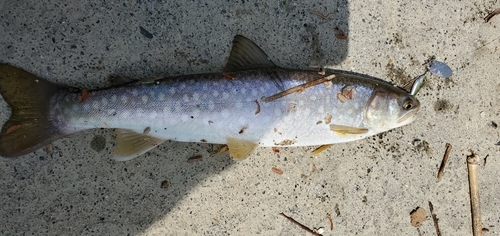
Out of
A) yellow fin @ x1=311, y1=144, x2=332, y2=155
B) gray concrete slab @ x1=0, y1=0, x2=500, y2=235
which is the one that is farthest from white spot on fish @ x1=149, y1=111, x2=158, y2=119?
yellow fin @ x1=311, y1=144, x2=332, y2=155

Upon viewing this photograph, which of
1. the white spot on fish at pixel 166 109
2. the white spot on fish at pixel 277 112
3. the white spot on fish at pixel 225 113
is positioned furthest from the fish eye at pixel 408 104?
the white spot on fish at pixel 166 109

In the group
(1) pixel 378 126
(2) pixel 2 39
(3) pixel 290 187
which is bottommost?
(2) pixel 2 39

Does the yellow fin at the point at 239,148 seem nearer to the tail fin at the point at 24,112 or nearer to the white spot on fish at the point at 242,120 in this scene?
the white spot on fish at the point at 242,120

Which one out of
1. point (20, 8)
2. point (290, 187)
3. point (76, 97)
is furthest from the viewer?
point (290, 187)

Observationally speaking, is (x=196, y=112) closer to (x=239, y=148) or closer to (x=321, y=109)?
(x=239, y=148)

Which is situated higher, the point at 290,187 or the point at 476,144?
the point at 476,144

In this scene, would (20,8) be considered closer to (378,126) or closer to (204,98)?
(204,98)

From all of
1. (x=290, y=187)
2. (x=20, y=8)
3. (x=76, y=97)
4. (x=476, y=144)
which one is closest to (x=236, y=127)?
(x=290, y=187)
